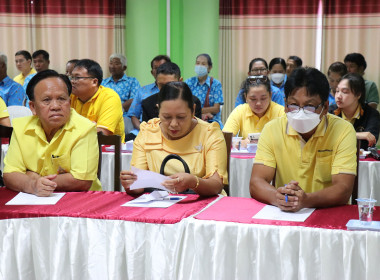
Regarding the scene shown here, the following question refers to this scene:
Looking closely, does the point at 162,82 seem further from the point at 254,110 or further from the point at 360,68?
the point at 360,68

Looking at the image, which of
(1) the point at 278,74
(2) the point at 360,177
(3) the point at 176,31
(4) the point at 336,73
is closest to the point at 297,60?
(1) the point at 278,74

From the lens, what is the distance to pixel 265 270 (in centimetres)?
199

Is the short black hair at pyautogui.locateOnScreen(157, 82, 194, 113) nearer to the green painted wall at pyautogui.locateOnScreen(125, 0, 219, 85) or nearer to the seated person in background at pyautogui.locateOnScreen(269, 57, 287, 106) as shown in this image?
the seated person in background at pyautogui.locateOnScreen(269, 57, 287, 106)

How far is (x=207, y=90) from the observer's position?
6828 mm

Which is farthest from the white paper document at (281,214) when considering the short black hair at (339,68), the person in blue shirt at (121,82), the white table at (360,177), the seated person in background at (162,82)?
the person in blue shirt at (121,82)

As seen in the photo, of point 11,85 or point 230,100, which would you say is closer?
point 11,85

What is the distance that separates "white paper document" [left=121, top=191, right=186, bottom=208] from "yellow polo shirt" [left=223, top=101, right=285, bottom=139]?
2235 mm

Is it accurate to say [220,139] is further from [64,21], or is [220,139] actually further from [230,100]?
[64,21]

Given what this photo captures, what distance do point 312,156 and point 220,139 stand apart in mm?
460

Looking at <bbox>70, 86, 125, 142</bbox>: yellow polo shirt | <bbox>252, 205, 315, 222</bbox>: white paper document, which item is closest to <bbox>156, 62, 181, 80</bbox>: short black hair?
<bbox>70, 86, 125, 142</bbox>: yellow polo shirt

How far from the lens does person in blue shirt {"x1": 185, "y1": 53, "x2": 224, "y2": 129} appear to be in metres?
6.62

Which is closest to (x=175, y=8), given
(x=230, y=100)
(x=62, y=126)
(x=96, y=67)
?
(x=230, y=100)

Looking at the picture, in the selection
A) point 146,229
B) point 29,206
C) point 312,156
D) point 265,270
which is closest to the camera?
point 265,270

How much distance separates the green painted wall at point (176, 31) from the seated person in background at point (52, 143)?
18.3 feet
